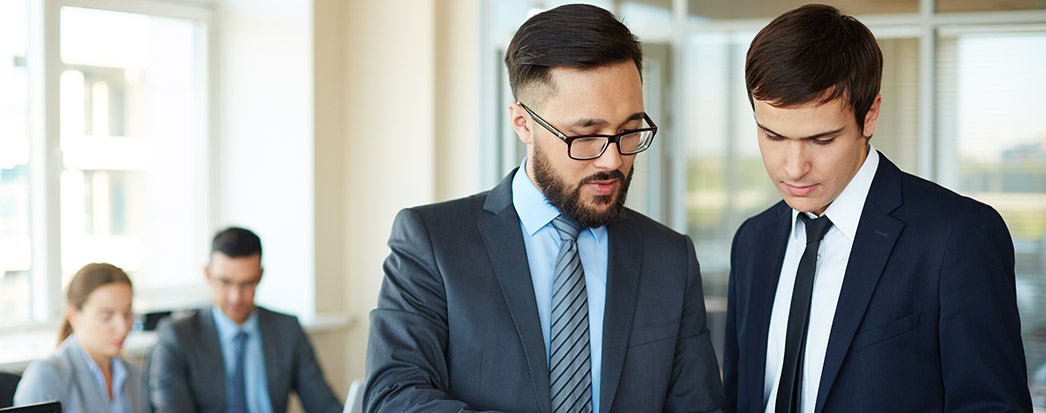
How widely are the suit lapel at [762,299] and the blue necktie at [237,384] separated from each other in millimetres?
2311

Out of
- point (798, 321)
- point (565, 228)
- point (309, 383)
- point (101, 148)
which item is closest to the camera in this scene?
point (565, 228)

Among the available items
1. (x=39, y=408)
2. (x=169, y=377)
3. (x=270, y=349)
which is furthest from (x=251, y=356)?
(x=39, y=408)

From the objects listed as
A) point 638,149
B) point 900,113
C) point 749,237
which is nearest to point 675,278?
point 638,149

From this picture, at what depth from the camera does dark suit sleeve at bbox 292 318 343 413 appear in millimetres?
3881

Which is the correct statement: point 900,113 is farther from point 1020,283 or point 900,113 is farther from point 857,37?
point 857,37

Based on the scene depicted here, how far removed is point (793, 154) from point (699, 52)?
10.4ft

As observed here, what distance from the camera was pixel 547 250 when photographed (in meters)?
1.67

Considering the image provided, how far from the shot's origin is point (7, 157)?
430 cm

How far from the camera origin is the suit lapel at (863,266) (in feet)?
5.52

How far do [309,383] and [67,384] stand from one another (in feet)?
3.28

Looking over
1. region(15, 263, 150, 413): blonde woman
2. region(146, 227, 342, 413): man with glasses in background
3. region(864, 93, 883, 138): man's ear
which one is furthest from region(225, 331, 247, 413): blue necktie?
region(864, 93, 883, 138): man's ear

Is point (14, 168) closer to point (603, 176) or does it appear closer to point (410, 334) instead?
point (410, 334)

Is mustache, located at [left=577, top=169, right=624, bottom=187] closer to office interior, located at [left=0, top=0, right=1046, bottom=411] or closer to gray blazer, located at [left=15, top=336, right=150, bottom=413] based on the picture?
gray blazer, located at [left=15, top=336, right=150, bottom=413]

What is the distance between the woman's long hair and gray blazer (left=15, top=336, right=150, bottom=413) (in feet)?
0.28
